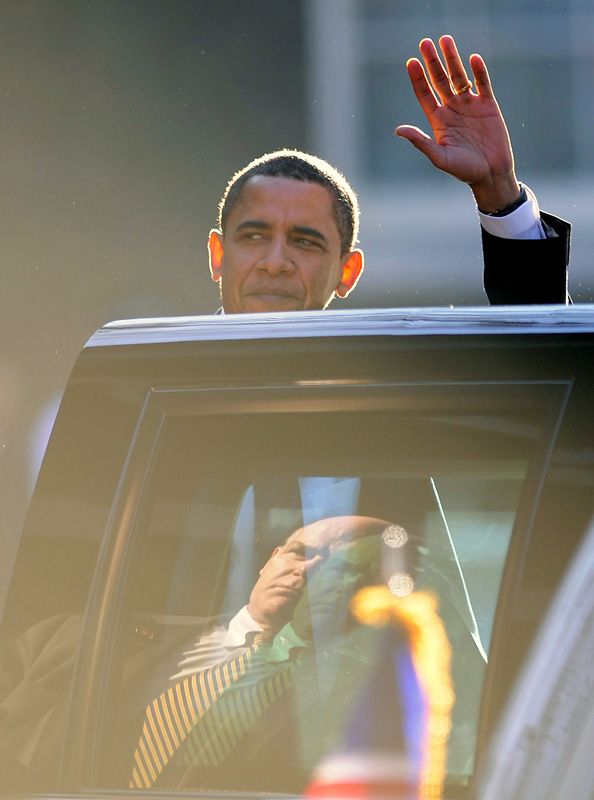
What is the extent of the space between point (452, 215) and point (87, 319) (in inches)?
90.6

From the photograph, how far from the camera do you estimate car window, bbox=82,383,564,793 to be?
1.55 metres

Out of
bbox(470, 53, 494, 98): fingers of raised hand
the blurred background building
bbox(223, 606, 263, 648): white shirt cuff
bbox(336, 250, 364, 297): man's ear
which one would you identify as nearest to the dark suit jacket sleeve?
bbox(470, 53, 494, 98): fingers of raised hand

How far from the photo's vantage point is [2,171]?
911cm

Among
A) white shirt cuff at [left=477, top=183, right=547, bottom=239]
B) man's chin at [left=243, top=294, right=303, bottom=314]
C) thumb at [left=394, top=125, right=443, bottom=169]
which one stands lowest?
man's chin at [left=243, top=294, right=303, bottom=314]

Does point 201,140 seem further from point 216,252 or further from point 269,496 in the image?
point 269,496

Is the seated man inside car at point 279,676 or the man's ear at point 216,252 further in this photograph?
the man's ear at point 216,252

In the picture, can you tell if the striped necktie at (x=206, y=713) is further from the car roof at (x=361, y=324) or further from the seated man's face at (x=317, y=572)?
the car roof at (x=361, y=324)

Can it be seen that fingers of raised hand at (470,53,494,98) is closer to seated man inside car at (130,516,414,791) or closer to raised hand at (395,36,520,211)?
raised hand at (395,36,520,211)

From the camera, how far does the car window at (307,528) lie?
61.2 inches

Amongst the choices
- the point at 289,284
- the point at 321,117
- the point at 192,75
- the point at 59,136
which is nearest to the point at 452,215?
the point at 321,117

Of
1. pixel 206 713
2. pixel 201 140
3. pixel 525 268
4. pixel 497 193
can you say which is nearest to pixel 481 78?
pixel 497 193

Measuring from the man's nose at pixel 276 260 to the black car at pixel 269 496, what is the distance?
1.72 meters

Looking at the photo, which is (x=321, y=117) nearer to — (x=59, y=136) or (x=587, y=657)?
(x=59, y=136)

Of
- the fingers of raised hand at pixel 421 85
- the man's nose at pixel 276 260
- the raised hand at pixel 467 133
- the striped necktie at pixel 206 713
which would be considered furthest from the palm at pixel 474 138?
the striped necktie at pixel 206 713
